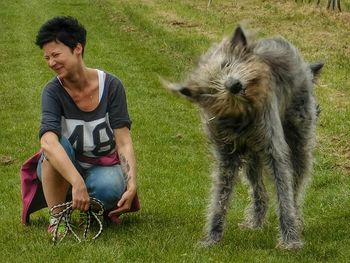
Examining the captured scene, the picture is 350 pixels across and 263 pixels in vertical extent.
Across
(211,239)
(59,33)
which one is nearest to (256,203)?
(211,239)

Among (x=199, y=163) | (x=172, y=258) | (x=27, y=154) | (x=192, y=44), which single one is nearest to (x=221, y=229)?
(x=172, y=258)

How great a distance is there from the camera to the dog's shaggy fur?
4.93 meters

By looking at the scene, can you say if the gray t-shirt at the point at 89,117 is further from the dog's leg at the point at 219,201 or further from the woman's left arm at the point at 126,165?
the dog's leg at the point at 219,201

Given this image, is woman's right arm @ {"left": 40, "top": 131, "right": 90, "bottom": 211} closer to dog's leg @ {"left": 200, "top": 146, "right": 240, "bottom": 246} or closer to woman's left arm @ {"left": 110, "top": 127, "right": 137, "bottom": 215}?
woman's left arm @ {"left": 110, "top": 127, "right": 137, "bottom": 215}

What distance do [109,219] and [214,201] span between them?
118cm

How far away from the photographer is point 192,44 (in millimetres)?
16484

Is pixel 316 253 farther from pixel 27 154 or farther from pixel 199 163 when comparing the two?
pixel 27 154

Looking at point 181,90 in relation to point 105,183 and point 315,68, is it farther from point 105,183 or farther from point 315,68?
point 315,68

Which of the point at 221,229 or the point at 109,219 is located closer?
the point at 221,229

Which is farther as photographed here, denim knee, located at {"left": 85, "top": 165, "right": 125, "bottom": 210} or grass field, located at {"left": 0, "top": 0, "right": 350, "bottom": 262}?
denim knee, located at {"left": 85, "top": 165, "right": 125, "bottom": 210}

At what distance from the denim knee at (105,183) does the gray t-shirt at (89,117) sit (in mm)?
132

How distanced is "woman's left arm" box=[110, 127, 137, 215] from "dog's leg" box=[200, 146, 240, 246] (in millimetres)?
699

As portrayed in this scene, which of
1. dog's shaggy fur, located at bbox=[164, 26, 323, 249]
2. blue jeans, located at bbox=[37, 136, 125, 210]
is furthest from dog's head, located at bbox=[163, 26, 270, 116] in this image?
blue jeans, located at bbox=[37, 136, 125, 210]

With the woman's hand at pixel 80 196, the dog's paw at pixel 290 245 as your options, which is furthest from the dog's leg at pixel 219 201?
the woman's hand at pixel 80 196
